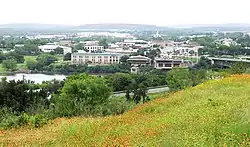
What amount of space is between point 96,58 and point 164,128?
185ft

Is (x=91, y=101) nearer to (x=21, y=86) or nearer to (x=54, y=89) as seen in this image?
(x=21, y=86)

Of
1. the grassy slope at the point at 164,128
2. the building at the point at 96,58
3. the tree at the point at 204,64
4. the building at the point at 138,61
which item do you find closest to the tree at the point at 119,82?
the tree at the point at 204,64

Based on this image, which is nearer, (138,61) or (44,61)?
(138,61)

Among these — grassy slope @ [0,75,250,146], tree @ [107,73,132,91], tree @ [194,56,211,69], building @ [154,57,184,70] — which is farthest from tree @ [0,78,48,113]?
building @ [154,57,184,70]

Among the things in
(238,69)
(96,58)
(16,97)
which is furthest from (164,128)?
(96,58)

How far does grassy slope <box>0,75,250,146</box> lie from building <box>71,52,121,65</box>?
2018 inches

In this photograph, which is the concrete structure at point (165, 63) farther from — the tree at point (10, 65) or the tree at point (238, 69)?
the tree at point (238, 69)

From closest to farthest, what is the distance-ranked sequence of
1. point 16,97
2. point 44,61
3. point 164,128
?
point 164,128
point 16,97
point 44,61

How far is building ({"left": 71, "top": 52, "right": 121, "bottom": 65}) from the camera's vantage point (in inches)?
2355

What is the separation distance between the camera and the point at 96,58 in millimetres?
62188

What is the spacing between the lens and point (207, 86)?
10898 mm

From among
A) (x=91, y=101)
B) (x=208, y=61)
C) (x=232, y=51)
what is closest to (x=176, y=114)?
(x=91, y=101)

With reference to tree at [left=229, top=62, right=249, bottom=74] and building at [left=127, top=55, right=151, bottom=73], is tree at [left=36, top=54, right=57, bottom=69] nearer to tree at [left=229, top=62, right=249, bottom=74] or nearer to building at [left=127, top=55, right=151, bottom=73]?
building at [left=127, top=55, right=151, bottom=73]

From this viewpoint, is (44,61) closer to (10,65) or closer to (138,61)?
(10,65)
